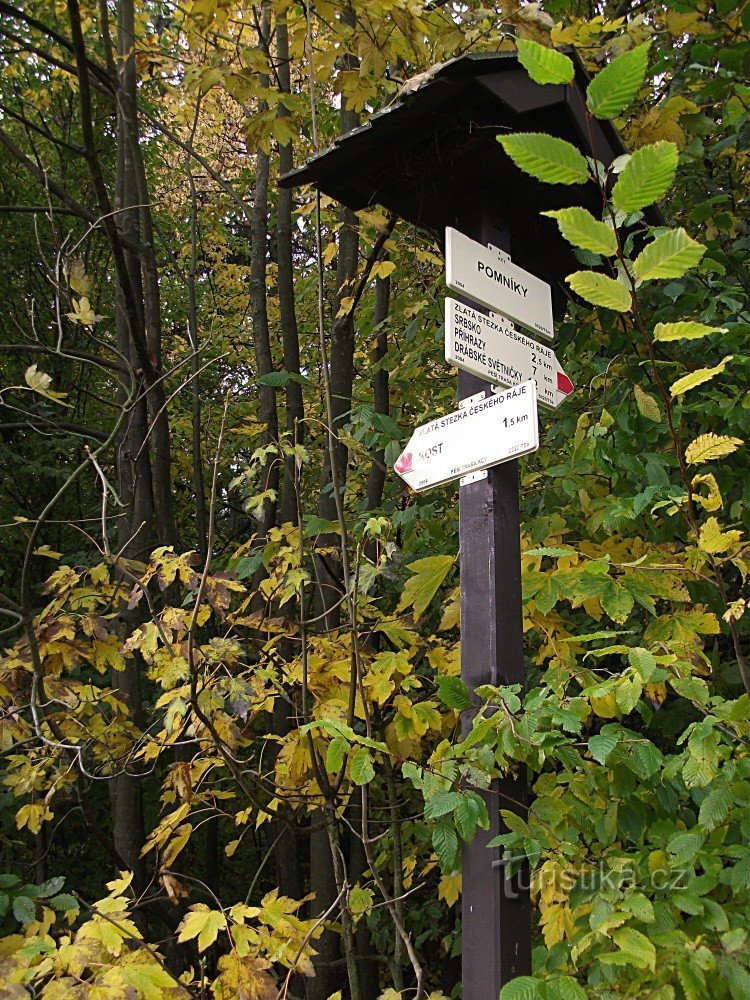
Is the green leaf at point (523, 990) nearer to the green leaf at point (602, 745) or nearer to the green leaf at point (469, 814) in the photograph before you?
the green leaf at point (469, 814)

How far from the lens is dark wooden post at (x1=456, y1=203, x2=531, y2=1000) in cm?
165

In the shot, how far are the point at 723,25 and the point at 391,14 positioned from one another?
1.10 metres

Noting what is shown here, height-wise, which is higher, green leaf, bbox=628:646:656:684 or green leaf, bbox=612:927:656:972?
green leaf, bbox=628:646:656:684

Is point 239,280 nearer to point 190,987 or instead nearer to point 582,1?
point 582,1

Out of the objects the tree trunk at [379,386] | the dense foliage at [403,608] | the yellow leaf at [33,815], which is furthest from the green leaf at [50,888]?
the tree trunk at [379,386]

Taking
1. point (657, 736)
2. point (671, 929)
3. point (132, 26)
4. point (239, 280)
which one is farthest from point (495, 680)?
point (239, 280)

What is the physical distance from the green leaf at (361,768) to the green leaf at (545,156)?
1.06 meters

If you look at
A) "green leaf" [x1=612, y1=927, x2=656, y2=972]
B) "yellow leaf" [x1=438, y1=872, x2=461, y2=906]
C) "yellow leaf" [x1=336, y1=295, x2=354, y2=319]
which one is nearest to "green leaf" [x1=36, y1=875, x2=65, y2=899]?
"yellow leaf" [x1=438, y1=872, x2=461, y2=906]

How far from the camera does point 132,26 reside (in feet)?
13.3

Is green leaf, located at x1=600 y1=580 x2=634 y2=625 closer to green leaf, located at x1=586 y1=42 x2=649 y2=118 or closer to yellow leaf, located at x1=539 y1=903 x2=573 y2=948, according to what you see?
yellow leaf, located at x1=539 y1=903 x2=573 y2=948

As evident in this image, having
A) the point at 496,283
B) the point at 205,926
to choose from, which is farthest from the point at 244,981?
the point at 496,283

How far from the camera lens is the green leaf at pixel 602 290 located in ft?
2.85

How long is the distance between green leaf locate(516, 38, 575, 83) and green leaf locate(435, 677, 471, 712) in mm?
1041

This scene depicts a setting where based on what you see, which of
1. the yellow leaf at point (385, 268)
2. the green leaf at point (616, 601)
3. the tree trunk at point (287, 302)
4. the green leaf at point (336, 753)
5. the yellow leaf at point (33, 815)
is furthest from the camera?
the tree trunk at point (287, 302)
